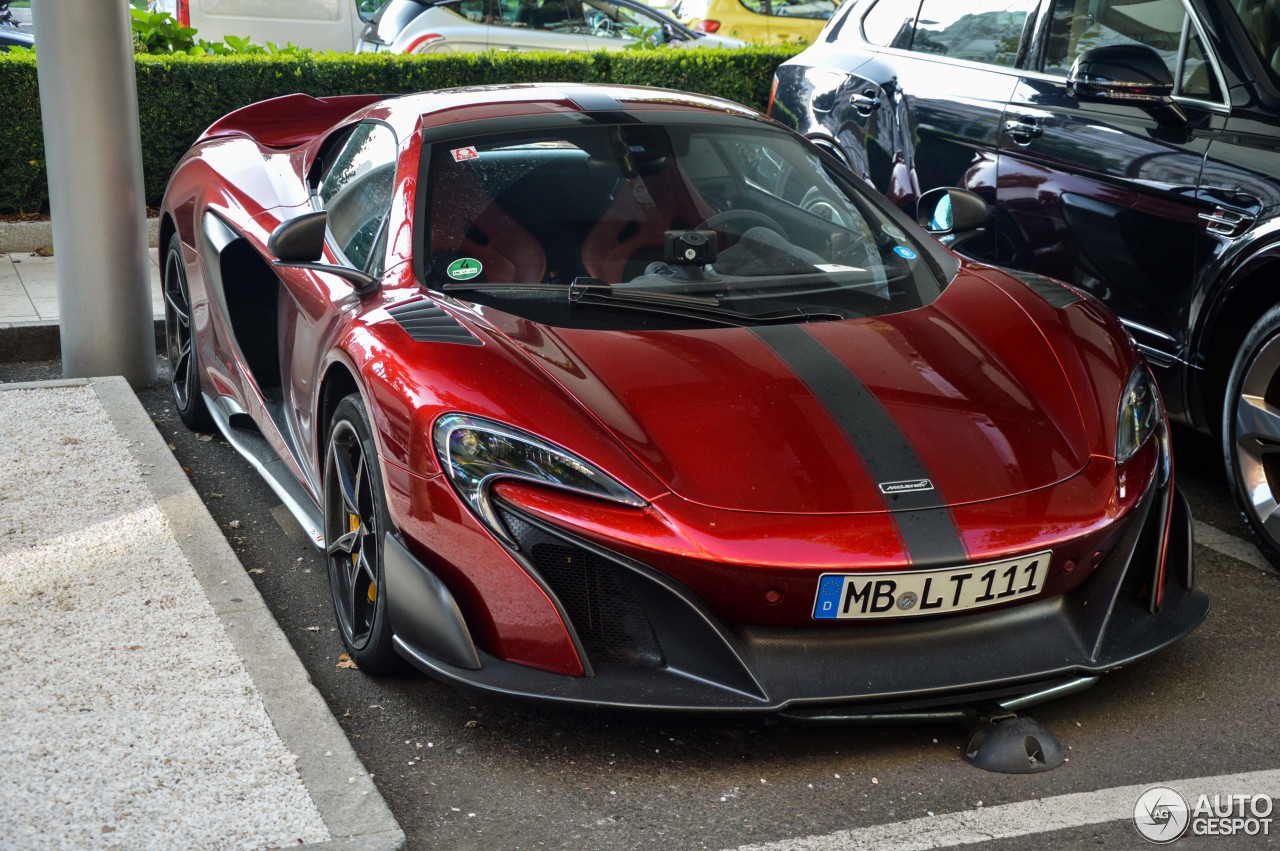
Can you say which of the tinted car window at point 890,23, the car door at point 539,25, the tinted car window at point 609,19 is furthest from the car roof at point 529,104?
the tinted car window at point 609,19

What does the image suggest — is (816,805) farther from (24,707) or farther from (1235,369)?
(1235,369)

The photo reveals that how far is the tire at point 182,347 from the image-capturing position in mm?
5398

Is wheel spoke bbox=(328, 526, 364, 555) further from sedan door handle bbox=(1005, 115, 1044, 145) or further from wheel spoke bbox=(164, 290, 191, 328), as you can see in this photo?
sedan door handle bbox=(1005, 115, 1044, 145)

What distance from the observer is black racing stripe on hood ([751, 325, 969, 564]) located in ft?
9.73

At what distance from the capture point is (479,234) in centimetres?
381

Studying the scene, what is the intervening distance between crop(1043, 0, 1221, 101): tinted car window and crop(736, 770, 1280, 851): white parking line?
243 cm

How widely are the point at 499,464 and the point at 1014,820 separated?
1271 millimetres

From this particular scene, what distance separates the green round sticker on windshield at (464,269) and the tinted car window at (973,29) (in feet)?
8.87

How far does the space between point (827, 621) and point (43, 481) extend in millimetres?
2829

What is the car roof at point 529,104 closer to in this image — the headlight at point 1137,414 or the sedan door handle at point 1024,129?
the sedan door handle at point 1024,129

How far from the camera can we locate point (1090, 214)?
4.89 meters

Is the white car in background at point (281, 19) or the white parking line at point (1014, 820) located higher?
the white car in background at point (281, 19)

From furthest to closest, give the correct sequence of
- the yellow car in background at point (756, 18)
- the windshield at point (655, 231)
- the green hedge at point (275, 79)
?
the yellow car in background at point (756, 18) < the green hedge at point (275, 79) < the windshield at point (655, 231)

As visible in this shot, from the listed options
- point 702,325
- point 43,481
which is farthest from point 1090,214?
point 43,481
